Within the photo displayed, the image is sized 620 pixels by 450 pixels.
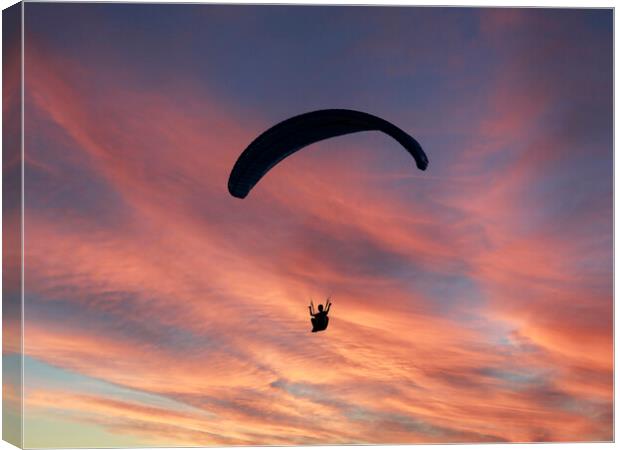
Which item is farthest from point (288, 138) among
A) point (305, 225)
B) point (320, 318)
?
point (320, 318)

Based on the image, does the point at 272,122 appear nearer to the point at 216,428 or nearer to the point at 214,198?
the point at 214,198

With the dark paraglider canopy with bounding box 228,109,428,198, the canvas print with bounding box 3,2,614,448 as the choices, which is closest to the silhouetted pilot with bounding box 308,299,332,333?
the canvas print with bounding box 3,2,614,448

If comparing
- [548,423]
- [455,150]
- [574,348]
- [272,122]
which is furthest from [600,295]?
[272,122]

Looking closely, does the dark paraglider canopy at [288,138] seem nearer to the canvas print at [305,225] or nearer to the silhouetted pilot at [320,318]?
the canvas print at [305,225]

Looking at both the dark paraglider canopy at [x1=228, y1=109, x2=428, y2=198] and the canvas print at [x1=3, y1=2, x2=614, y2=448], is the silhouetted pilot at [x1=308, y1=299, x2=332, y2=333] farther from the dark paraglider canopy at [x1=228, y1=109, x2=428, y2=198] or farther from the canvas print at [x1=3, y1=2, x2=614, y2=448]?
the dark paraglider canopy at [x1=228, y1=109, x2=428, y2=198]

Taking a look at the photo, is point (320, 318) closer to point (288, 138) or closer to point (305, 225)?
point (305, 225)

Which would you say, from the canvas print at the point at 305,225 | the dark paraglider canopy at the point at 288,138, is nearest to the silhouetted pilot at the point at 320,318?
the canvas print at the point at 305,225
